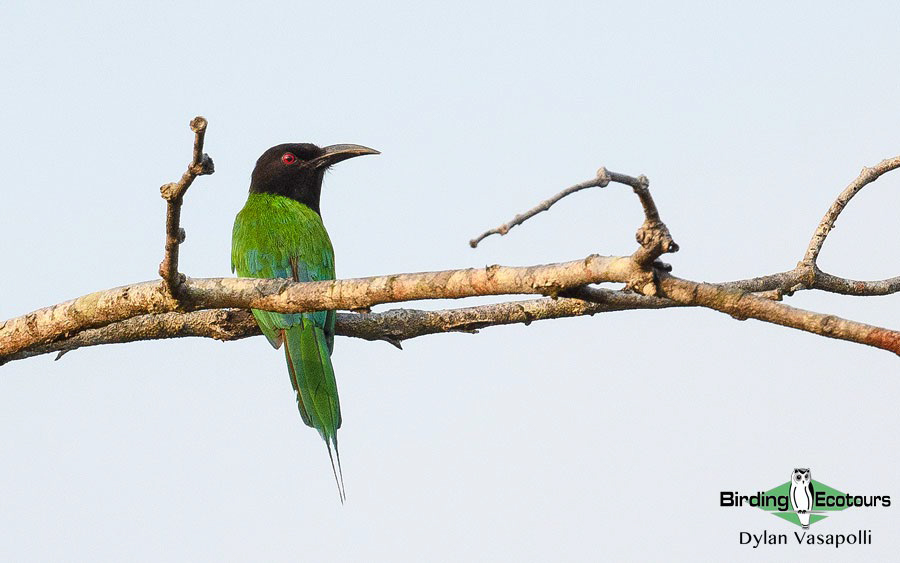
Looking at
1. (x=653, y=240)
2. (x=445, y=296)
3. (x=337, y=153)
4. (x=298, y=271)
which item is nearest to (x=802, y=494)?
(x=445, y=296)

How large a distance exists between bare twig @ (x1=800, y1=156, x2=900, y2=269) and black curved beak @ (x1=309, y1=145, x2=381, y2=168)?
3744 millimetres

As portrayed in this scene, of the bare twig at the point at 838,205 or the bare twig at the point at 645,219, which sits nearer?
the bare twig at the point at 645,219

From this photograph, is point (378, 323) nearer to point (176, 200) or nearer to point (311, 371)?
point (311, 371)

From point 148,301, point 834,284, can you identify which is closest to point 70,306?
point 148,301

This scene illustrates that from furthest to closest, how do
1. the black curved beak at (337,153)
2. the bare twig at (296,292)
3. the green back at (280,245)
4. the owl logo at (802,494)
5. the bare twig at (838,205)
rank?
the black curved beak at (337,153)
the green back at (280,245)
the owl logo at (802,494)
the bare twig at (838,205)
the bare twig at (296,292)

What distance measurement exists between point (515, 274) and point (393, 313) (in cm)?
197

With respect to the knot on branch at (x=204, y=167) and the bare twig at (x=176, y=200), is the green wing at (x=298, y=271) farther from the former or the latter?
the knot on branch at (x=204, y=167)

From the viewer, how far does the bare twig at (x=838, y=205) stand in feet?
14.6

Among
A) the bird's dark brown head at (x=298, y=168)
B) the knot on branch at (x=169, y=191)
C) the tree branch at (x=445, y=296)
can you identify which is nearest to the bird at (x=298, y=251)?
the bird's dark brown head at (x=298, y=168)

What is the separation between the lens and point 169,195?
10.6ft

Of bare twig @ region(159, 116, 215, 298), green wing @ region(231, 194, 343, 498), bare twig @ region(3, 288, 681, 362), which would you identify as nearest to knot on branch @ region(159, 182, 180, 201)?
bare twig @ region(159, 116, 215, 298)

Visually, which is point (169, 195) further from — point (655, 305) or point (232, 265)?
point (232, 265)

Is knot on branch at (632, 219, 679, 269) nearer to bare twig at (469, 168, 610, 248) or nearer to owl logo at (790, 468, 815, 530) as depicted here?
bare twig at (469, 168, 610, 248)

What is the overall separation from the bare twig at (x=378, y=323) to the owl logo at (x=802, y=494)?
1434mm
